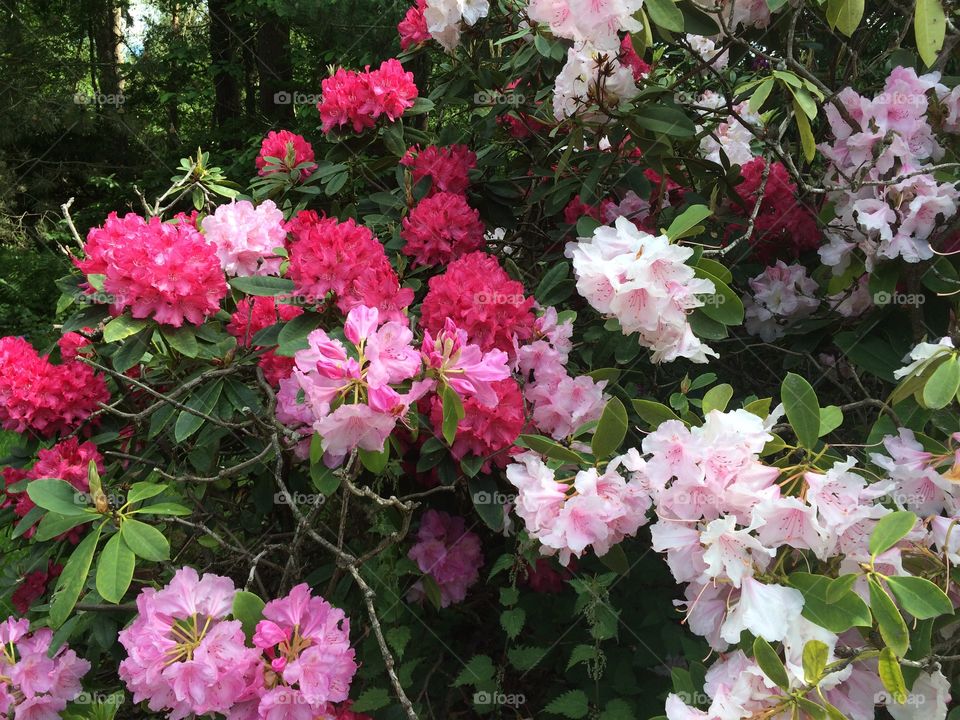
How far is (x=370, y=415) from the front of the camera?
3.55 ft

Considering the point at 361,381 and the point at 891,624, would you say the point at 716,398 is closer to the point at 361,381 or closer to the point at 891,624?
A: the point at 891,624

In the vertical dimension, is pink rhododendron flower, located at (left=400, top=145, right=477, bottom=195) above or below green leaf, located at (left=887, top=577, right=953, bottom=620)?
above

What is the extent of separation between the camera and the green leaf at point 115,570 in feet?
4.00

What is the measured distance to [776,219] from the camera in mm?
2010

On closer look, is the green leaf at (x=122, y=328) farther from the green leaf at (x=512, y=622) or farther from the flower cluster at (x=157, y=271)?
the green leaf at (x=512, y=622)

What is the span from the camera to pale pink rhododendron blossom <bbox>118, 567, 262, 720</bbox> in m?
1.17

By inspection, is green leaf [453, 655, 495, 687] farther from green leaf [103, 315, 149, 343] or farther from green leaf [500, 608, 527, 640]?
green leaf [103, 315, 149, 343]

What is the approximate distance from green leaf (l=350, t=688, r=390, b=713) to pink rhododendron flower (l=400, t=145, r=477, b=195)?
1.21m

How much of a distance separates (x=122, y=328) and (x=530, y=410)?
31.7 inches

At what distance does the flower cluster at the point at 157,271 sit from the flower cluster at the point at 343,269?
26 cm

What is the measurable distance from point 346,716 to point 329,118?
4.85ft

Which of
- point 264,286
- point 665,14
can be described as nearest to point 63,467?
point 264,286

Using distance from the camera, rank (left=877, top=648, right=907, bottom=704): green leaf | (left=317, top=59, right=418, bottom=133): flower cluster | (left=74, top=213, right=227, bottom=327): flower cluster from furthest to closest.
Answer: (left=317, top=59, right=418, bottom=133): flower cluster → (left=74, top=213, right=227, bottom=327): flower cluster → (left=877, top=648, right=907, bottom=704): green leaf

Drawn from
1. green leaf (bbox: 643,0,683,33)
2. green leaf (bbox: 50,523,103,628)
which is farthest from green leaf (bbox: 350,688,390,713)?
green leaf (bbox: 643,0,683,33)
